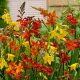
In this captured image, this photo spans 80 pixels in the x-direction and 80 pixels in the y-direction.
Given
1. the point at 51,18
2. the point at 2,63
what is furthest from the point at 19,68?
the point at 51,18

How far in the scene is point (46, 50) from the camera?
2564mm

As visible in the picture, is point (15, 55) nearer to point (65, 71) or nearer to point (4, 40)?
point (4, 40)

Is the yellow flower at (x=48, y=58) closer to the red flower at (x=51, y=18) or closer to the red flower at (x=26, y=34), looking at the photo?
the red flower at (x=26, y=34)

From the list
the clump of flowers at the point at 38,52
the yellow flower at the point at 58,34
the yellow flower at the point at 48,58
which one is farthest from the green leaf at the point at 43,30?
the yellow flower at the point at 48,58

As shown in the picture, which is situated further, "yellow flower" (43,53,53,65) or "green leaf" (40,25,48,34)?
"green leaf" (40,25,48,34)

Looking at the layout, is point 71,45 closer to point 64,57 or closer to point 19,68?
point 64,57

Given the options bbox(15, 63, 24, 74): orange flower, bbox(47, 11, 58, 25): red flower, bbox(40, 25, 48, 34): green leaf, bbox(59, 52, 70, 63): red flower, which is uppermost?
bbox(47, 11, 58, 25): red flower

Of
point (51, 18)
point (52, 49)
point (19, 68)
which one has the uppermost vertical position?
point (51, 18)

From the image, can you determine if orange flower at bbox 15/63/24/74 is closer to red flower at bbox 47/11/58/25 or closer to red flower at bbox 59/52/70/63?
red flower at bbox 59/52/70/63

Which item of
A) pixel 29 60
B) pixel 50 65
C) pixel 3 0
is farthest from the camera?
pixel 3 0

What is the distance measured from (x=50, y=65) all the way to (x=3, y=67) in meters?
0.30

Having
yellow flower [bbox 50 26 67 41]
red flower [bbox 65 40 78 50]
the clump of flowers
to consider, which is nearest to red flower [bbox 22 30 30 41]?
the clump of flowers

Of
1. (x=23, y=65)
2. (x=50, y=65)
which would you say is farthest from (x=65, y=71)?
(x=23, y=65)

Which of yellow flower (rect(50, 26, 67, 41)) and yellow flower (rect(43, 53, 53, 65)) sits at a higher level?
yellow flower (rect(50, 26, 67, 41))
